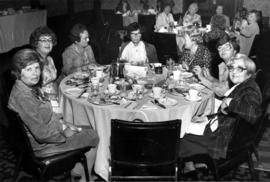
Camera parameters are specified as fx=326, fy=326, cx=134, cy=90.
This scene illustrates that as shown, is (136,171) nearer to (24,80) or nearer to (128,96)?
(128,96)

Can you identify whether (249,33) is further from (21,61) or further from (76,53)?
(21,61)

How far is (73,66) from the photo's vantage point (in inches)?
141

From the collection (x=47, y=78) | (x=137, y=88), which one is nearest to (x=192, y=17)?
(x=47, y=78)

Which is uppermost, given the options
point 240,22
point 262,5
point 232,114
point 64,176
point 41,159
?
point 262,5

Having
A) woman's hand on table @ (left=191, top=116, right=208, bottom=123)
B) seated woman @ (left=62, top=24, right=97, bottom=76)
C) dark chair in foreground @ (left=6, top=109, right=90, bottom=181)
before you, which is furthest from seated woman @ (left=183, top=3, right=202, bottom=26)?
dark chair in foreground @ (left=6, top=109, right=90, bottom=181)

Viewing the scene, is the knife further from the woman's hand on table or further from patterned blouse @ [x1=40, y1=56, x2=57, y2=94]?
patterned blouse @ [x1=40, y1=56, x2=57, y2=94]

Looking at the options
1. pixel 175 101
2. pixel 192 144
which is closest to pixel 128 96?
pixel 175 101

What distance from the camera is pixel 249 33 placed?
5152 millimetres

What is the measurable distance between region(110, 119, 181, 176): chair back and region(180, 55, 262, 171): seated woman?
1.01 ft

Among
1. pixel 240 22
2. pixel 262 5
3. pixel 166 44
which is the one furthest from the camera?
pixel 262 5

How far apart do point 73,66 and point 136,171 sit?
1.46 metres

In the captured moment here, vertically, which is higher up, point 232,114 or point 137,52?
point 137,52

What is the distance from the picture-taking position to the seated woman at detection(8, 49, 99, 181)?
214 centimetres

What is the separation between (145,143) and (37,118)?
75 centimetres
